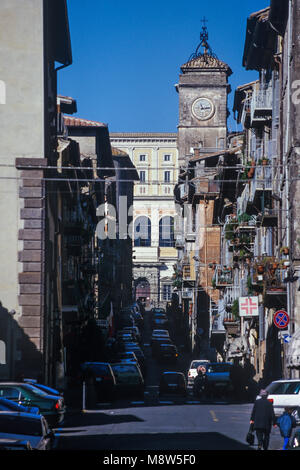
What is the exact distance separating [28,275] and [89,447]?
1426cm

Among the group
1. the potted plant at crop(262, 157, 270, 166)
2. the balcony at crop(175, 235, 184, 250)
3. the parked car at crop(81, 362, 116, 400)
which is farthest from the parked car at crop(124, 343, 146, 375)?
the balcony at crop(175, 235, 184, 250)

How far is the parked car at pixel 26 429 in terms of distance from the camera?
51.1 ft

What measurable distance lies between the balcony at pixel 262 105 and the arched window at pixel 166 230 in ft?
356

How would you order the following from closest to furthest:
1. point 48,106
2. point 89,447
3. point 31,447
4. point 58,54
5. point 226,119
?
point 31,447 < point 89,447 < point 48,106 < point 58,54 < point 226,119

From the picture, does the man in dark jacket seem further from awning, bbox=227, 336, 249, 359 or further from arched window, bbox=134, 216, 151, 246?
arched window, bbox=134, 216, 151, 246

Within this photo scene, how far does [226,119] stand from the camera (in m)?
115

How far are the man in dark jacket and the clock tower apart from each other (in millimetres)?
94623

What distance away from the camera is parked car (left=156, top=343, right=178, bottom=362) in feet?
215

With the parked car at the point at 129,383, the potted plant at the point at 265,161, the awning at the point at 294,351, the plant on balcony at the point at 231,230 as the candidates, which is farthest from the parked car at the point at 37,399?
the plant on balcony at the point at 231,230

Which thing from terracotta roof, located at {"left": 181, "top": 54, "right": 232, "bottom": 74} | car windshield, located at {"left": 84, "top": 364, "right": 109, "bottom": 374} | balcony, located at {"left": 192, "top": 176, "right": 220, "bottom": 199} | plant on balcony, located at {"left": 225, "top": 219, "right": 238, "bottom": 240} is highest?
terracotta roof, located at {"left": 181, "top": 54, "right": 232, "bottom": 74}

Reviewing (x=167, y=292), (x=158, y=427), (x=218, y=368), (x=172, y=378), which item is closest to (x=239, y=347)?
(x=218, y=368)

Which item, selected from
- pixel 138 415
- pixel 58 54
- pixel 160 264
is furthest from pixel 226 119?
pixel 138 415

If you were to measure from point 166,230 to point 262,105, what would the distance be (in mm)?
112652
